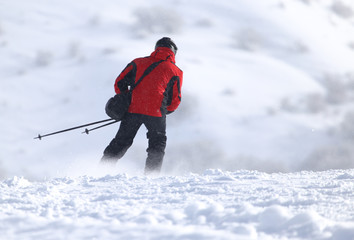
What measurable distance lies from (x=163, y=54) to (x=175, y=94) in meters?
0.69

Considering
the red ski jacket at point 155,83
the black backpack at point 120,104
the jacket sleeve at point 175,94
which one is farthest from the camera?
the jacket sleeve at point 175,94

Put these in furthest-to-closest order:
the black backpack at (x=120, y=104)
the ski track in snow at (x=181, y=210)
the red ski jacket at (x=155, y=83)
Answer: the black backpack at (x=120, y=104) < the red ski jacket at (x=155, y=83) < the ski track in snow at (x=181, y=210)

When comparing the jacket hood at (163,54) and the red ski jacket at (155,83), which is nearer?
the red ski jacket at (155,83)

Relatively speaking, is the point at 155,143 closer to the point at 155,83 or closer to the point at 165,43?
the point at 155,83

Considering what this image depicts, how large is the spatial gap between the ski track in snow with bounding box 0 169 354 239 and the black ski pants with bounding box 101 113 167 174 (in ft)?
5.41

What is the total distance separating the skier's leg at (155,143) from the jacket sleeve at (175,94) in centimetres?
26

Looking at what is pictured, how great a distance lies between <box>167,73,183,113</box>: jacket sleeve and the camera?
5.80 metres

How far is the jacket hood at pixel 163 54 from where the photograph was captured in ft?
19.0

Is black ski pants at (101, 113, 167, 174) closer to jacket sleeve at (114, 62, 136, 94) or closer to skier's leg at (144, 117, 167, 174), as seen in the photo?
skier's leg at (144, 117, 167, 174)

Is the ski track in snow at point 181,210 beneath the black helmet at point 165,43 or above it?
beneath

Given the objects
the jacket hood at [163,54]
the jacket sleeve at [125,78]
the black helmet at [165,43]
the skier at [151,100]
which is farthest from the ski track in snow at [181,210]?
the black helmet at [165,43]

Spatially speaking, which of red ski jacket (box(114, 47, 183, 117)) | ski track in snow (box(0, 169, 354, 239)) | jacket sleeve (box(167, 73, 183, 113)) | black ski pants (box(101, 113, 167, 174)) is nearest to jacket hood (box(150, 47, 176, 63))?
red ski jacket (box(114, 47, 183, 117))

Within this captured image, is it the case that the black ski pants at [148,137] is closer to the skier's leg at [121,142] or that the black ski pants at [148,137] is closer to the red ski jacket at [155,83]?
the skier's leg at [121,142]

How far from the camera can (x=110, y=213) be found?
2.73 metres
